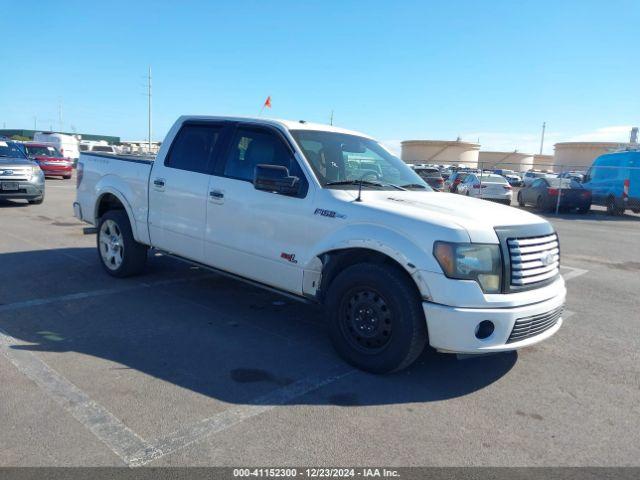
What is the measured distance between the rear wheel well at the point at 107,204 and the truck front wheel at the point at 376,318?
3721 millimetres

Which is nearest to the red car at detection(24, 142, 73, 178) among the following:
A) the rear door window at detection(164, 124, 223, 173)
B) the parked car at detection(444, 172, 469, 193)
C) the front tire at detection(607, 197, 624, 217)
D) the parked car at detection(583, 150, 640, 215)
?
the parked car at detection(444, 172, 469, 193)

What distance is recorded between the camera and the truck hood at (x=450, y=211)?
13.0 ft

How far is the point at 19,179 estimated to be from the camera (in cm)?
1359

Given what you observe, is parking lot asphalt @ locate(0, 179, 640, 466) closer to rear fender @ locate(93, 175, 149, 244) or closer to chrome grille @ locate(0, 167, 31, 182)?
rear fender @ locate(93, 175, 149, 244)

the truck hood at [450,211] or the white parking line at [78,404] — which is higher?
the truck hood at [450,211]

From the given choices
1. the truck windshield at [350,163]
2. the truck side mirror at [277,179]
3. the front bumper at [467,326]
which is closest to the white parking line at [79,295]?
the truck side mirror at [277,179]

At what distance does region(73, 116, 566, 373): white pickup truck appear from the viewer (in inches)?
153

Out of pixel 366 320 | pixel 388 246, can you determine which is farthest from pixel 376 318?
pixel 388 246

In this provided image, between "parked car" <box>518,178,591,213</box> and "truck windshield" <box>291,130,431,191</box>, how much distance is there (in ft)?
52.8

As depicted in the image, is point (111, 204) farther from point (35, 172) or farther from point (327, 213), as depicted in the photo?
point (35, 172)

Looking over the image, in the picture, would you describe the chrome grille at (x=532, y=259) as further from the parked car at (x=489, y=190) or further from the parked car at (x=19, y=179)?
the parked car at (x=489, y=190)

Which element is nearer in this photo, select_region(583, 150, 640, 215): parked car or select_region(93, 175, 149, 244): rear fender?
select_region(93, 175, 149, 244): rear fender

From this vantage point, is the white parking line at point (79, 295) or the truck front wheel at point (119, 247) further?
the truck front wheel at point (119, 247)

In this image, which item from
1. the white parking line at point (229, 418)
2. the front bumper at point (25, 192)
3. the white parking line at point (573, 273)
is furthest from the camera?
the front bumper at point (25, 192)
